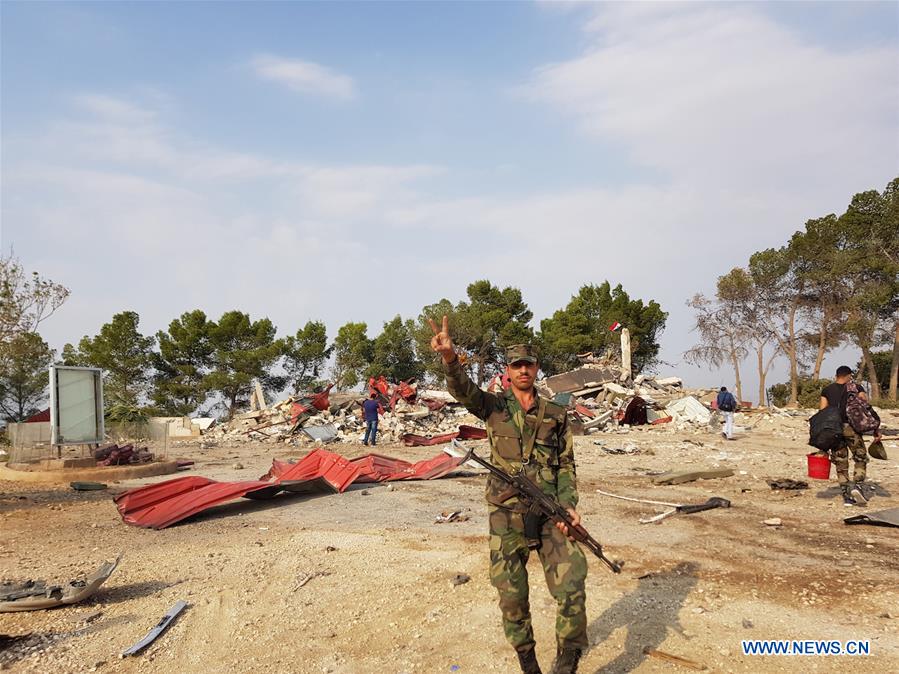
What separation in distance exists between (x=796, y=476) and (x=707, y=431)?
775cm

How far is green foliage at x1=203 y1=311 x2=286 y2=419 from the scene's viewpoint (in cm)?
3684

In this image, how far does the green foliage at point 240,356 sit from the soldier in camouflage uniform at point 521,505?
3541 cm

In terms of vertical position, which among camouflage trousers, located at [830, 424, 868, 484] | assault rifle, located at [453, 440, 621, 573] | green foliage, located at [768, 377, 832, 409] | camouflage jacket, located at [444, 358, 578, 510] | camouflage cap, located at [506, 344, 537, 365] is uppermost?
camouflage cap, located at [506, 344, 537, 365]

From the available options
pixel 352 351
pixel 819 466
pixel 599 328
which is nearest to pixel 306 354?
pixel 352 351

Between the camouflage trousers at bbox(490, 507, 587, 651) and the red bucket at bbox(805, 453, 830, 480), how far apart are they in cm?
675

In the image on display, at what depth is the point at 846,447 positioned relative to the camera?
7660 millimetres

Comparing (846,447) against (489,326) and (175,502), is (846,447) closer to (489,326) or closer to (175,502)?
(175,502)

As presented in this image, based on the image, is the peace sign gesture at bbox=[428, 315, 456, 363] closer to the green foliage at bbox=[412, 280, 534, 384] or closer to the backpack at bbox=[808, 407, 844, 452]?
the backpack at bbox=[808, 407, 844, 452]

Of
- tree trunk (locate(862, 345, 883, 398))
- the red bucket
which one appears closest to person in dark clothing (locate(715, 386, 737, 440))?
the red bucket

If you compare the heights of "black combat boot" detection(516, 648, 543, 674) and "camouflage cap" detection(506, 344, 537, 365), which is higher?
Result: "camouflage cap" detection(506, 344, 537, 365)

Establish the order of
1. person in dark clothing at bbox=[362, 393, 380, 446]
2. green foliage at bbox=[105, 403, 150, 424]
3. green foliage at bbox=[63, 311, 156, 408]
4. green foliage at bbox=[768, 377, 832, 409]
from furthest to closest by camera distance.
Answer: green foliage at bbox=[63, 311, 156, 408], green foliage at bbox=[768, 377, 832, 409], person in dark clothing at bbox=[362, 393, 380, 446], green foliage at bbox=[105, 403, 150, 424]

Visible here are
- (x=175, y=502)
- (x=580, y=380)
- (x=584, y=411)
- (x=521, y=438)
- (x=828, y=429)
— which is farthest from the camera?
(x=580, y=380)

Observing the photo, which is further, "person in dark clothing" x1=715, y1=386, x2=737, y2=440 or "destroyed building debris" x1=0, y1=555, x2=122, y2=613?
"person in dark clothing" x1=715, y1=386, x2=737, y2=440

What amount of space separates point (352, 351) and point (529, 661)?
39746 millimetres
